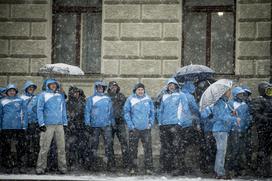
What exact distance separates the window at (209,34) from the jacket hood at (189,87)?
1.97 meters

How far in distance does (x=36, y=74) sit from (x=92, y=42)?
1.54m

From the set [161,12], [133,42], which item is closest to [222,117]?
[133,42]

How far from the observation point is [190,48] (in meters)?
12.9

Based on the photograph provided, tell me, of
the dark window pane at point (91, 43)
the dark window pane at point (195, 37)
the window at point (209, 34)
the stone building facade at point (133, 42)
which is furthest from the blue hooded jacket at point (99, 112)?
the dark window pane at point (195, 37)

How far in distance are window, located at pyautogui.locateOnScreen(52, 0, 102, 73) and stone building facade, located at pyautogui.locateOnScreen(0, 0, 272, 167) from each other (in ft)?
1.24

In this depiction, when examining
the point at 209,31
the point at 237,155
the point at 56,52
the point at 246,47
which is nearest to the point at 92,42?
the point at 56,52

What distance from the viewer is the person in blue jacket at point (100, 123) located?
35.2 feet

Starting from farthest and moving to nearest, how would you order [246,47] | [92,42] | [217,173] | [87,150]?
[92,42] → [246,47] → [87,150] → [217,173]

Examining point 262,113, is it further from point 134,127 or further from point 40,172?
point 40,172

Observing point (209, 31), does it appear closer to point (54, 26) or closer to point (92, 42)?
point (92, 42)

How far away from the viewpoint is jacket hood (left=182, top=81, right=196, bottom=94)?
10734 millimetres

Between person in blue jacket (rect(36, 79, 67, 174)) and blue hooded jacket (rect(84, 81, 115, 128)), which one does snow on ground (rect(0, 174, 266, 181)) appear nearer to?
person in blue jacket (rect(36, 79, 67, 174))

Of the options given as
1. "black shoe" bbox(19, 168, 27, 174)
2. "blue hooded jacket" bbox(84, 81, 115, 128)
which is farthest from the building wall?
"black shoe" bbox(19, 168, 27, 174)

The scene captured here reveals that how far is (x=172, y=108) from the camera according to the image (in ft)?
34.1
